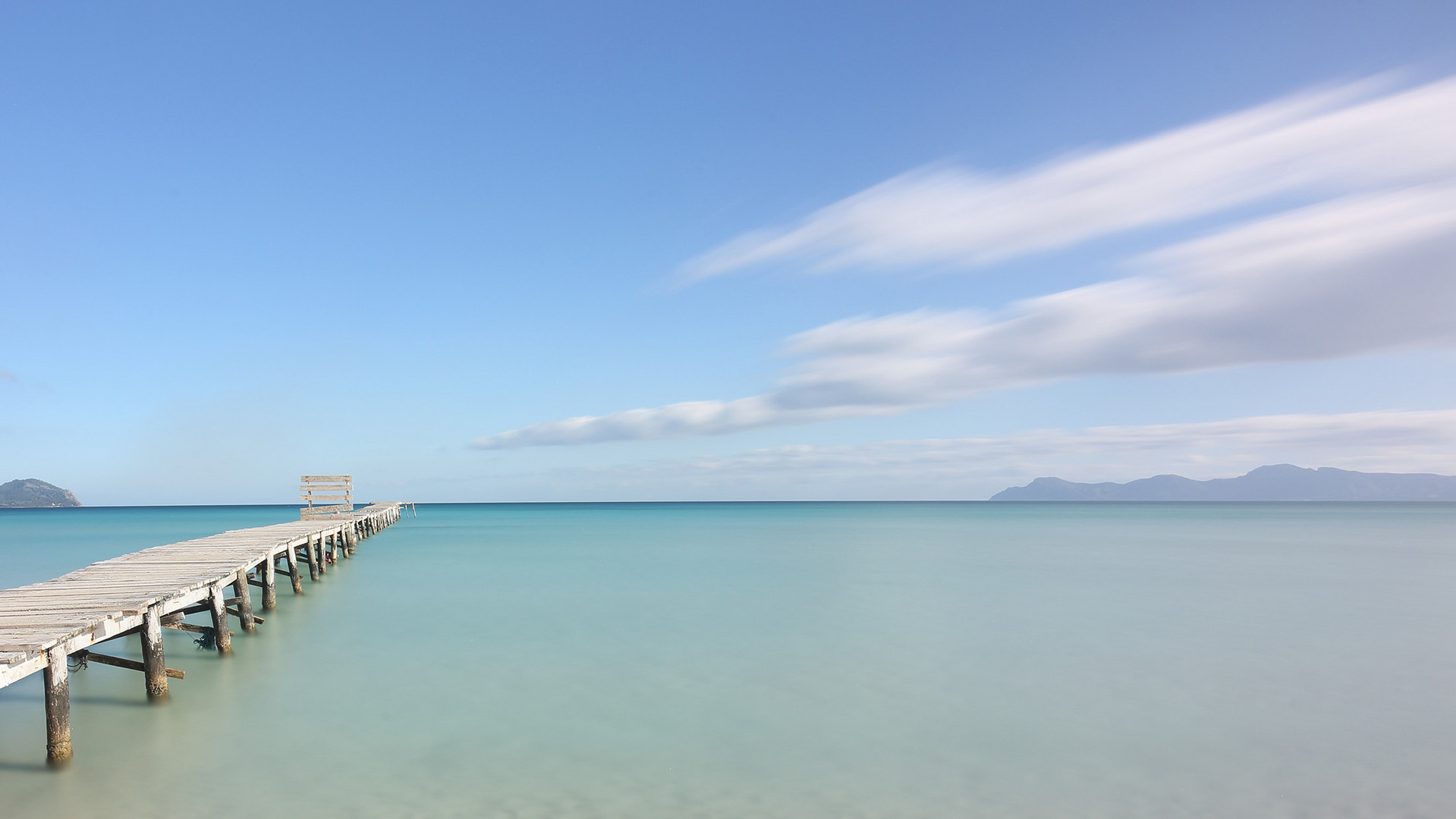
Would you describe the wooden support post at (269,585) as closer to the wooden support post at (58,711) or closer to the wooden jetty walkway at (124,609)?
the wooden jetty walkway at (124,609)

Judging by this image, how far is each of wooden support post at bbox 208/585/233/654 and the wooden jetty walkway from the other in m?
0.01

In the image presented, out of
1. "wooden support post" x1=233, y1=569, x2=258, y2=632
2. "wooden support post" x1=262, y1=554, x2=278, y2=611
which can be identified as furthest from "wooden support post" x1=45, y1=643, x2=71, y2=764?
"wooden support post" x1=262, y1=554, x2=278, y2=611

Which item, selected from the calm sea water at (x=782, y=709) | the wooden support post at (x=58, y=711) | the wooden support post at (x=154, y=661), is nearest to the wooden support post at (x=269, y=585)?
the calm sea water at (x=782, y=709)

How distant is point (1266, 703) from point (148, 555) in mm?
15080

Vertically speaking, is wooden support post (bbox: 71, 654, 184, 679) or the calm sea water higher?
wooden support post (bbox: 71, 654, 184, 679)

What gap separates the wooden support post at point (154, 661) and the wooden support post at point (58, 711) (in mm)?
1527

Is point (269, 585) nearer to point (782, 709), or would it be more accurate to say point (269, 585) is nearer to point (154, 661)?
point (154, 661)

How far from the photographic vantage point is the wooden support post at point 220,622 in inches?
374

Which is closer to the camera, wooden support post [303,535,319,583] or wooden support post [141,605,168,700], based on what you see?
wooden support post [141,605,168,700]

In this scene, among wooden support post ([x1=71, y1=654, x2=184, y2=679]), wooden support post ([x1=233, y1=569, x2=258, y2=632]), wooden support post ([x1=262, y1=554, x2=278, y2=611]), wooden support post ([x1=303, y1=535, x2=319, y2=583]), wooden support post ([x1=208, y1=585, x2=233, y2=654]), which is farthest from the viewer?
wooden support post ([x1=303, y1=535, x2=319, y2=583])

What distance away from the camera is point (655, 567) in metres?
22.3

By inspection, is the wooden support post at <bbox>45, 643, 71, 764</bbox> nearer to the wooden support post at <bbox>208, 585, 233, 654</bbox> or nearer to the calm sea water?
the calm sea water

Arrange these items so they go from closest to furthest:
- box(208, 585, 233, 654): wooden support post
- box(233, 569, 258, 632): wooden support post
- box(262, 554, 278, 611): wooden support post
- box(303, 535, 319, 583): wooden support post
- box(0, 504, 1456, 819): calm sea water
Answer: box(0, 504, 1456, 819): calm sea water
box(208, 585, 233, 654): wooden support post
box(233, 569, 258, 632): wooden support post
box(262, 554, 278, 611): wooden support post
box(303, 535, 319, 583): wooden support post

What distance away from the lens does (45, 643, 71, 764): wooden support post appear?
19.1 feet
